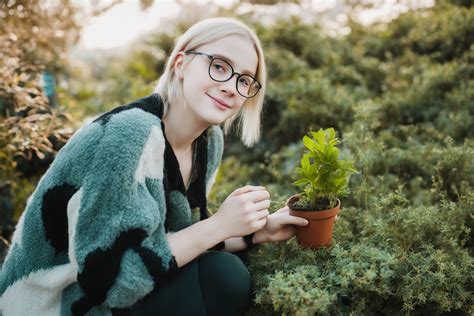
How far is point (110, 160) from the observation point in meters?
1.58

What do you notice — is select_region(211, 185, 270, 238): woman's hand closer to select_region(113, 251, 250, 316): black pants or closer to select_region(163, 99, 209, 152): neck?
select_region(113, 251, 250, 316): black pants

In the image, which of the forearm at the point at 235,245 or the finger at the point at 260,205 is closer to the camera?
the finger at the point at 260,205

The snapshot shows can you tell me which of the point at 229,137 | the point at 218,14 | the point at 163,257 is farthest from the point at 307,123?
the point at 218,14

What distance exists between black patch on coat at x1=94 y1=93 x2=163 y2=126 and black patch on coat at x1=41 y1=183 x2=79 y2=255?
289 millimetres

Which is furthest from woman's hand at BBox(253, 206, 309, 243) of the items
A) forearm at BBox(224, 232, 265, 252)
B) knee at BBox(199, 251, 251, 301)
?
knee at BBox(199, 251, 251, 301)

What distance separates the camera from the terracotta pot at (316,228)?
5.92ft

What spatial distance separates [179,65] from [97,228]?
822mm

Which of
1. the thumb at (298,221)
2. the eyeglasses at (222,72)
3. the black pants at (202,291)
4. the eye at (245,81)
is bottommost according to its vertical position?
the black pants at (202,291)

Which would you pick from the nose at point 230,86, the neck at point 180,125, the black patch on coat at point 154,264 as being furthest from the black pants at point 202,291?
the nose at point 230,86

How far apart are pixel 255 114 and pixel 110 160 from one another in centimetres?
95

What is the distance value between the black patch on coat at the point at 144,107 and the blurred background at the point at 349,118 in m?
0.78

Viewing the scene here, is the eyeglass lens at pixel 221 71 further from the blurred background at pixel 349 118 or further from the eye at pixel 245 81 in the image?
the blurred background at pixel 349 118

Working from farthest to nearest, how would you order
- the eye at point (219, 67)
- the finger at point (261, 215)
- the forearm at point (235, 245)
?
the forearm at point (235, 245)
the eye at point (219, 67)
the finger at point (261, 215)

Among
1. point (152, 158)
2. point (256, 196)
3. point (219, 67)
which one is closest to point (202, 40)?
point (219, 67)
